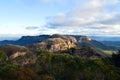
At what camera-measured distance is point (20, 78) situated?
4225 inches

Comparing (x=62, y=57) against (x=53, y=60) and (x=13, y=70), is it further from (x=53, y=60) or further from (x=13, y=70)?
(x=13, y=70)

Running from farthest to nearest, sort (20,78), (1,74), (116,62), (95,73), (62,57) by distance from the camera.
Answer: (116,62) < (62,57) < (95,73) < (1,74) < (20,78)

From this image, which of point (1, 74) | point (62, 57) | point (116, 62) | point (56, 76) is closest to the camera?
point (1, 74)

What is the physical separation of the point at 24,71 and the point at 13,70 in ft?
16.0

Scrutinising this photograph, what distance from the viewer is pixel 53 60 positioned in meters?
158

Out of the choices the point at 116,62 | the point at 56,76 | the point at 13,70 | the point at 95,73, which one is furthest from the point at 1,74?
the point at 116,62

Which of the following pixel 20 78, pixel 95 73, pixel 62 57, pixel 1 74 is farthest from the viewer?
pixel 62 57

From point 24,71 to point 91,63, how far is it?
38.0 m

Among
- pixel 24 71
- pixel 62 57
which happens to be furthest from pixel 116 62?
pixel 24 71

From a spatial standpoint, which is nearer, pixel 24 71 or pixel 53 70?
pixel 24 71

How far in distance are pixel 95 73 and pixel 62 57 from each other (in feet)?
111

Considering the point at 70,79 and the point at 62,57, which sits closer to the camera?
the point at 70,79

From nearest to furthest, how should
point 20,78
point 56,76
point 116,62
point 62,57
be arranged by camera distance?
point 20,78, point 56,76, point 62,57, point 116,62

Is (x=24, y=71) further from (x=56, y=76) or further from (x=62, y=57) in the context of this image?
(x=62, y=57)
